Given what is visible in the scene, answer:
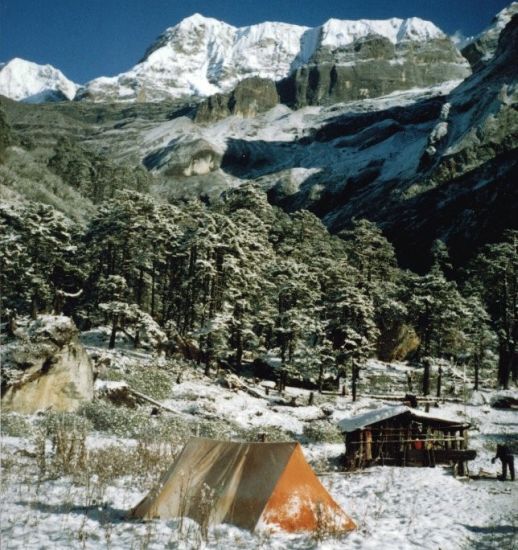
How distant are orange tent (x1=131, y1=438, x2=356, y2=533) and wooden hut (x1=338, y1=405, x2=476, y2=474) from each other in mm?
11265

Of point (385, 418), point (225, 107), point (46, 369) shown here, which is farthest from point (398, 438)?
point (225, 107)

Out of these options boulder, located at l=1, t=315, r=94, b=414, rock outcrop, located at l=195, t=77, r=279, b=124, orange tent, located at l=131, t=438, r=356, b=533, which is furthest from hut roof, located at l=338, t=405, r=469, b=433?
rock outcrop, located at l=195, t=77, r=279, b=124

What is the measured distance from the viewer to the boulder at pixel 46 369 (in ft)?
66.1

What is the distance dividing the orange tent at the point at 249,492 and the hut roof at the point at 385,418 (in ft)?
38.0

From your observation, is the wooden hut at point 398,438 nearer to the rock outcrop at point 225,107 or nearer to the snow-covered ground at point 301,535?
the snow-covered ground at point 301,535

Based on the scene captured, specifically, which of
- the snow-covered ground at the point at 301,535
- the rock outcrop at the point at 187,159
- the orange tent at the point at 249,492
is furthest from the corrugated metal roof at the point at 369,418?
the rock outcrop at the point at 187,159

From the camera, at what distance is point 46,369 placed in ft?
70.1

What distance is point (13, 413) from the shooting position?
1902cm

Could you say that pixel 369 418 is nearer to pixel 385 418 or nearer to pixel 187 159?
pixel 385 418

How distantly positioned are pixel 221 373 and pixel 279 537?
2711 centimetres

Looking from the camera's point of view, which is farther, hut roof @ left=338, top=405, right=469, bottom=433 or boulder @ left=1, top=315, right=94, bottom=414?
hut roof @ left=338, top=405, right=469, bottom=433

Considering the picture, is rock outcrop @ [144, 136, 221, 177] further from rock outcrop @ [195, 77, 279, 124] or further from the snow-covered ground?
the snow-covered ground

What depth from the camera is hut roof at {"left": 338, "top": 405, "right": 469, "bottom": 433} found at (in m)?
21.6

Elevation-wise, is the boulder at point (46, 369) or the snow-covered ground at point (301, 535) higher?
the boulder at point (46, 369)
